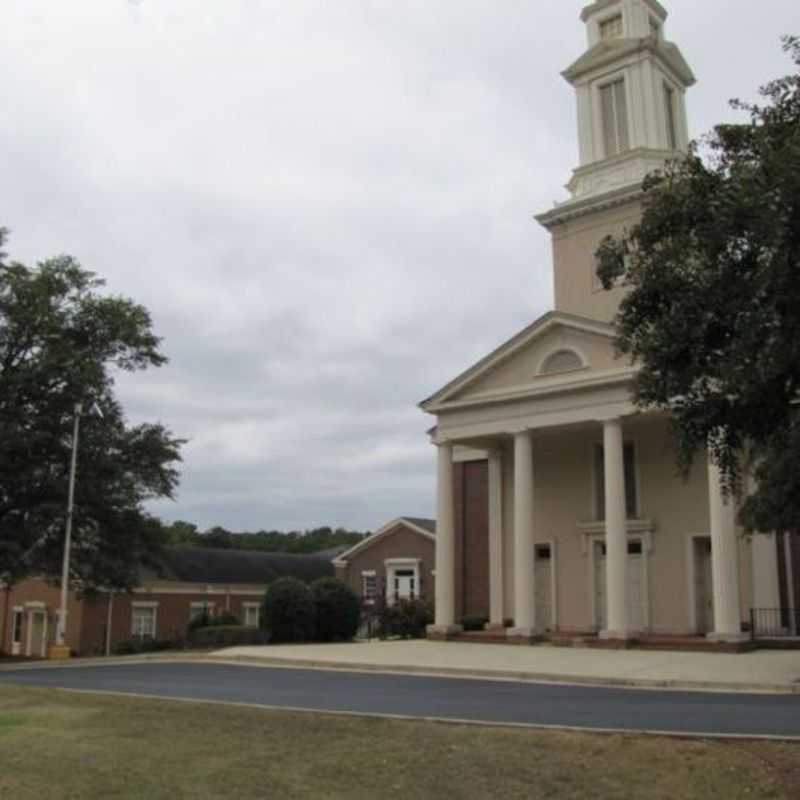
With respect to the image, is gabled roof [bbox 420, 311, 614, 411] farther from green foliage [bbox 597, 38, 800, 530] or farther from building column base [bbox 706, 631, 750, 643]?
green foliage [bbox 597, 38, 800, 530]

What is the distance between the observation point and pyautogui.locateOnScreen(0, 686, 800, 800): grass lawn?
8820mm

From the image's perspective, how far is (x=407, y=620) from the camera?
1438 inches

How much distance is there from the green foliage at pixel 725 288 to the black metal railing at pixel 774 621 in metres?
16.9

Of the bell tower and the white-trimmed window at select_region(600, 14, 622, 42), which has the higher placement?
the white-trimmed window at select_region(600, 14, 622, 42)

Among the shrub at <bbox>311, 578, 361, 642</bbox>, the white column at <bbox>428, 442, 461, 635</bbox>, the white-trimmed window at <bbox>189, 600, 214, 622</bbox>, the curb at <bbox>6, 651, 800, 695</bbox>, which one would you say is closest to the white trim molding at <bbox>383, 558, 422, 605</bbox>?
the white-trimmed window at <bbox>189, 600, 214, 622</bbox>

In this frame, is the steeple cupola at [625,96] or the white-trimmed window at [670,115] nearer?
the steeple cupola at [625,96]

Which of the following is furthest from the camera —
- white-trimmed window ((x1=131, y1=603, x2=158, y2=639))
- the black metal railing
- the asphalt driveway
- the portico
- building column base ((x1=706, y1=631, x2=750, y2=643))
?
white-trimmed window ((x1=131, y1=603, x2=158, y2=639))

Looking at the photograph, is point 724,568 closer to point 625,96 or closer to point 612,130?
point 612,130

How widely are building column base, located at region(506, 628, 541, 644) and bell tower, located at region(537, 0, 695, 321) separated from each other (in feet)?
34.5

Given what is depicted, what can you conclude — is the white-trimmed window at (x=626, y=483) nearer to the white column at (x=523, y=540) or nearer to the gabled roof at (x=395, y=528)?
the white column at (x=523, y=540)

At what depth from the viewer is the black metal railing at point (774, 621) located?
26.3m

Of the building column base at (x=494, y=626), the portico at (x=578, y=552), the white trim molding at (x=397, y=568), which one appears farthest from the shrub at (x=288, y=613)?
the white trim molding at (x=397, y=568)

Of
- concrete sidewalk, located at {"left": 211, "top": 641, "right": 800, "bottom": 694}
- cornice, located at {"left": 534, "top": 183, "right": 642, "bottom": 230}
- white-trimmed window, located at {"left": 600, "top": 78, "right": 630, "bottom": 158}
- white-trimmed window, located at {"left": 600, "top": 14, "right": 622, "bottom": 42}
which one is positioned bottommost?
concrete sidewalk, located at {"left": 211, "top": 641, "right": 800, "bottom": 694}

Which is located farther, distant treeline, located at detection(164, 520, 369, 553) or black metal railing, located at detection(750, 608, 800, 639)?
distant treeline, located at detection(164, 520, 369, 553)
